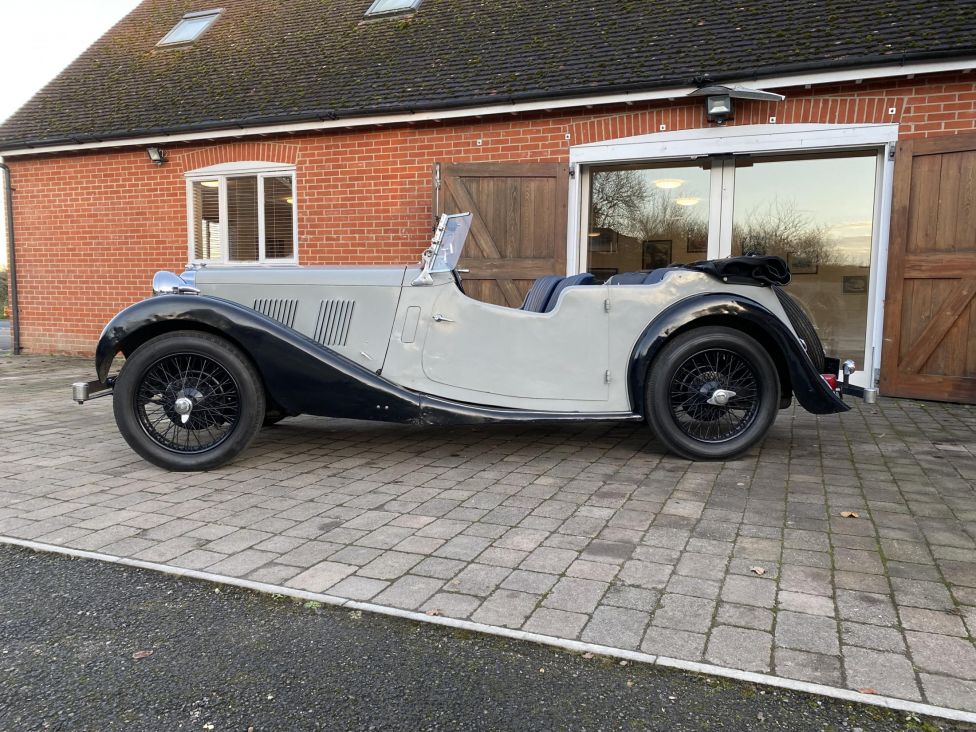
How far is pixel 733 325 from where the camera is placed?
439 centimetres

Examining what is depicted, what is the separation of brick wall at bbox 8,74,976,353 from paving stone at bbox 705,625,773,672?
6.16 metres

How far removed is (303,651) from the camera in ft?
7.04

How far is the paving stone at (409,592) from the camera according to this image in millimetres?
2439

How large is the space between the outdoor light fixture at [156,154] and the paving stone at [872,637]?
9.87m

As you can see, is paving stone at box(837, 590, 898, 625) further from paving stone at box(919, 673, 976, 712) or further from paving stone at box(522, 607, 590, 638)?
paving stone at box(522, 607, 590, 638)

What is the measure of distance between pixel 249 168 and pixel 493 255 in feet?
12.1

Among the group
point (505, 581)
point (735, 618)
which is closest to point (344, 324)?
point (505, 581)

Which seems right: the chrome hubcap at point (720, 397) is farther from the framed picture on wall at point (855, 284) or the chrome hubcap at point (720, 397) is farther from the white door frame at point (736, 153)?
the framed picture on wall at point (855, 284)

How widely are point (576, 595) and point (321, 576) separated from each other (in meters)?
0.96

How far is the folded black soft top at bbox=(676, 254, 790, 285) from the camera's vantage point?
4320 millimetres

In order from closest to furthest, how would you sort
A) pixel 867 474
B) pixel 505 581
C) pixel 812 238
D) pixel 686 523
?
1. pixel 505 581
2. pixel 686 523
3. pixel 867 474
4. pixel 812 238

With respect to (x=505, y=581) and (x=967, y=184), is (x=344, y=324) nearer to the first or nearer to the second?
(x=505, y=581)

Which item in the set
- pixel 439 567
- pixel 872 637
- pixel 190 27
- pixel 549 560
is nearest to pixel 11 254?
pixel 190 27

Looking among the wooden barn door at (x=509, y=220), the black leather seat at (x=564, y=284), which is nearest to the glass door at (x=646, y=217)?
the wooden barn door at (x=509, y=220)
